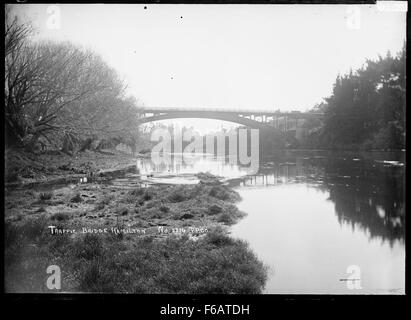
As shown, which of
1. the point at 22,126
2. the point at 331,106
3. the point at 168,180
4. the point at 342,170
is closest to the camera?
the point at 22,126

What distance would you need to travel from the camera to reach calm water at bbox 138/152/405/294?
2.59 meters

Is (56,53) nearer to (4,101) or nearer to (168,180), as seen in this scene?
(4,101)

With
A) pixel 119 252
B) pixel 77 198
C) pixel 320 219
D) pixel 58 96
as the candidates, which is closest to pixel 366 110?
pixel 320 219

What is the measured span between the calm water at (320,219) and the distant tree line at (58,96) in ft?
2.42

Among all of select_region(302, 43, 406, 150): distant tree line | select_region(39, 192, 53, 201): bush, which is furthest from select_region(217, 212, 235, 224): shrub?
select_region(39, 192, 53, 201): bush

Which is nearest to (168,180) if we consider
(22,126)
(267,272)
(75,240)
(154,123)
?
(154,123)

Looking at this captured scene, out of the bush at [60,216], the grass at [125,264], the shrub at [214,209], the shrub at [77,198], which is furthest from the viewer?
the shrub at [214,209]

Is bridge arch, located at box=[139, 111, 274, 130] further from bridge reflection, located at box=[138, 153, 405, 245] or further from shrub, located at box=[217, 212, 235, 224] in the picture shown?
shrub, located at box=[217, 212, 235, 224]

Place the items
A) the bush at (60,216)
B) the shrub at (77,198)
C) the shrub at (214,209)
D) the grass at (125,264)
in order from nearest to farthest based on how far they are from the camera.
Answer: the grass at (125,264), the bush at (60,216), the shrub at (77,198), the shrub at (214,209)

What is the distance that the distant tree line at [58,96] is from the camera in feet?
8.95

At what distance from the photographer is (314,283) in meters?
2.56

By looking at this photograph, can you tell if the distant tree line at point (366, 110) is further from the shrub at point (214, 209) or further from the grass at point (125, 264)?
the grass at point (125, 264)

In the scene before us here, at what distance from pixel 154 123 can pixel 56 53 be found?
1232mm

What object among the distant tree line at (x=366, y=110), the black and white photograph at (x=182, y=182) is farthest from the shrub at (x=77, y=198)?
the distant tree line at (x=366, y=110)
